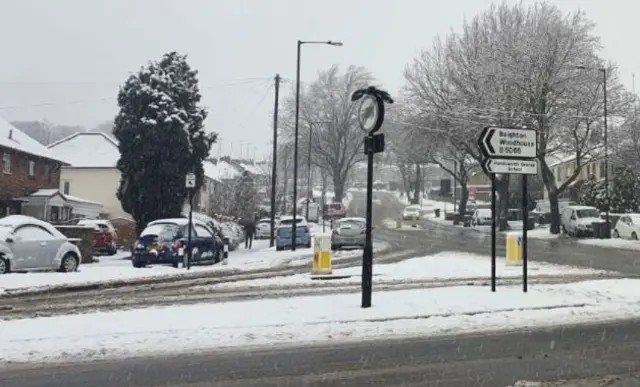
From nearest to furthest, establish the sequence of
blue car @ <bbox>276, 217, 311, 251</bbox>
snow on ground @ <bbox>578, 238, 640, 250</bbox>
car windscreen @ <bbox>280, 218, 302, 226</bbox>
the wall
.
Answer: blue car @ <bbox>276, 217, 311, 251</bbox> → snow on ground @ <bbox>578, 238, 640, 250</bbox> → car windscreen @ <bbox>280, 218, 302, 226</bbox> → the wall

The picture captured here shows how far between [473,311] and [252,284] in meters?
6.19

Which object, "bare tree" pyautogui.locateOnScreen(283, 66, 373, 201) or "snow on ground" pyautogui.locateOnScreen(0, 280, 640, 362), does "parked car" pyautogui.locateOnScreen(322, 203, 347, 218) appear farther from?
"snow on ground" pyautogui.locateOnScreen(0, 280, 640, 362)

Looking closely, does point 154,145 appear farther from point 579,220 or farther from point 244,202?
point 579,220

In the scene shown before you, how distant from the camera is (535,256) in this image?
2552 centimetres

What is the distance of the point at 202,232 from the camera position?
73.7 feet

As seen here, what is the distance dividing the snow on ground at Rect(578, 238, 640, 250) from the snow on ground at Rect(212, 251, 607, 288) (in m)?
12.6

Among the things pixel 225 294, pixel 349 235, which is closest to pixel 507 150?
pixel 225 294

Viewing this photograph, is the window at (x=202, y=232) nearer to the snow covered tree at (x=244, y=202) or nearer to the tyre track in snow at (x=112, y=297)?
the tyre track in snow at (x=112, y=297)

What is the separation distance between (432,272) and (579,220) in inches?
1029

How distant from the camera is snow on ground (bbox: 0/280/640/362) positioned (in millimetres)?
8570

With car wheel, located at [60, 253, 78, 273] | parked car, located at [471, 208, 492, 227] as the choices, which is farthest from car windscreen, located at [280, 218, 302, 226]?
parked car, located at [471, 208, 492, 227]

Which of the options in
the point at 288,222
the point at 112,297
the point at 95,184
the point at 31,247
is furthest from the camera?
the point at 95,184

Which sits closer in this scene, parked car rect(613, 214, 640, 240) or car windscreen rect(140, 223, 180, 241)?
car windscreen rect(140, 223, 180, 241)

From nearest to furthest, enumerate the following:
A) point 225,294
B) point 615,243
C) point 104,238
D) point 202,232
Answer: point 225,294 → point 202,232 → point 104,238 → point 615,243
